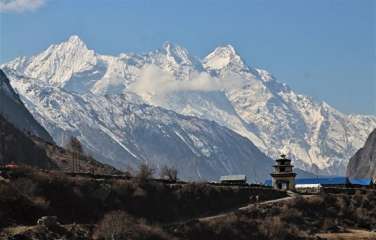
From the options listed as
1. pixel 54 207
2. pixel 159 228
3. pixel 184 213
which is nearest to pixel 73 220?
pixel 54 207

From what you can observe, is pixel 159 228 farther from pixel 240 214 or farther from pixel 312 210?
pixel 312 210

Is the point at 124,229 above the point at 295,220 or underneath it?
underneath

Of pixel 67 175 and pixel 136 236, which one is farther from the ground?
pixel 67 175

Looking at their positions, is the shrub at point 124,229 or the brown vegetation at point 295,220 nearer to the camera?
the shrub at point 124,229

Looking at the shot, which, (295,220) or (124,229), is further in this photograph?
(295,220)

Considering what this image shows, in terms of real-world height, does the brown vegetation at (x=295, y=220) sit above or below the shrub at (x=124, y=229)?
above

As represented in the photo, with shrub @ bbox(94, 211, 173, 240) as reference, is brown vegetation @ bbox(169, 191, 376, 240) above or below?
above

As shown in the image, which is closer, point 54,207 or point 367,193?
point 54,207

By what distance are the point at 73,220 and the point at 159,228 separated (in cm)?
1296

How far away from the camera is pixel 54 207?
138m

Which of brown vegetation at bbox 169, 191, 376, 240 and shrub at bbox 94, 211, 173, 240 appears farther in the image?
brown vegetation at bbox 169, 191, 376, 240

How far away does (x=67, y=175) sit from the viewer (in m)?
152

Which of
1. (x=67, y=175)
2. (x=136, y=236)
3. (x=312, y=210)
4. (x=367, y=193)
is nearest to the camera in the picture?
(x=136, y=236)

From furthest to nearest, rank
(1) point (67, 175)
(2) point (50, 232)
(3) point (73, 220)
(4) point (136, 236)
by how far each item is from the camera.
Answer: (1) point (67, 175)
(3) point (73, 220)
(4) point (136, 236)
(2) point (50, 232)
